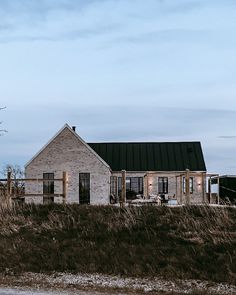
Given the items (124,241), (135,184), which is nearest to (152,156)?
(135,184)

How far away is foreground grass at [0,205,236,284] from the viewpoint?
13.7m

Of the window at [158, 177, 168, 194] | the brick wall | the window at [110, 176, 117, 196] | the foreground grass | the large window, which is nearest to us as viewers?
the foreground grass

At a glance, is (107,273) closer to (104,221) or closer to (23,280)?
(23,280)

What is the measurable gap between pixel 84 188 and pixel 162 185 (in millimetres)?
6940

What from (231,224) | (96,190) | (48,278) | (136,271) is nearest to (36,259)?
(48,278)

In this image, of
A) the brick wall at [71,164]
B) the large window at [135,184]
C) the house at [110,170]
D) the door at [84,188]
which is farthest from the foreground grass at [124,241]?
the large window at [135,184]

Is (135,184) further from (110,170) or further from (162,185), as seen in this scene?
(110,170)

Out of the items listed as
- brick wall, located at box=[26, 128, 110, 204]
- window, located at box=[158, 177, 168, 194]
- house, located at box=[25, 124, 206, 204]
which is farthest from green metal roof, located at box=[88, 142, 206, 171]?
brick wall, located at box=[26, 128, 110, 204]

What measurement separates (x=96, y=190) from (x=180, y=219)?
82.2ft

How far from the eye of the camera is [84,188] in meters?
43.5

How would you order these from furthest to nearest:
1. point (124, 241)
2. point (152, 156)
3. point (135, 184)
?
point (152, 156)
point (135, 184)
point (124, 241)

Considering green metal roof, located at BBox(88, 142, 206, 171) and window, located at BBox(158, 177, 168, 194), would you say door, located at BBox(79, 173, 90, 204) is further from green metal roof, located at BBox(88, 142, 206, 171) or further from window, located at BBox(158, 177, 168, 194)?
window, located at BBox(158, 177, 168, 194)

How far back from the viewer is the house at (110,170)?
4309cm

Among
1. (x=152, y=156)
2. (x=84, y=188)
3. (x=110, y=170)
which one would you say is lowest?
(x=84, y=188)
